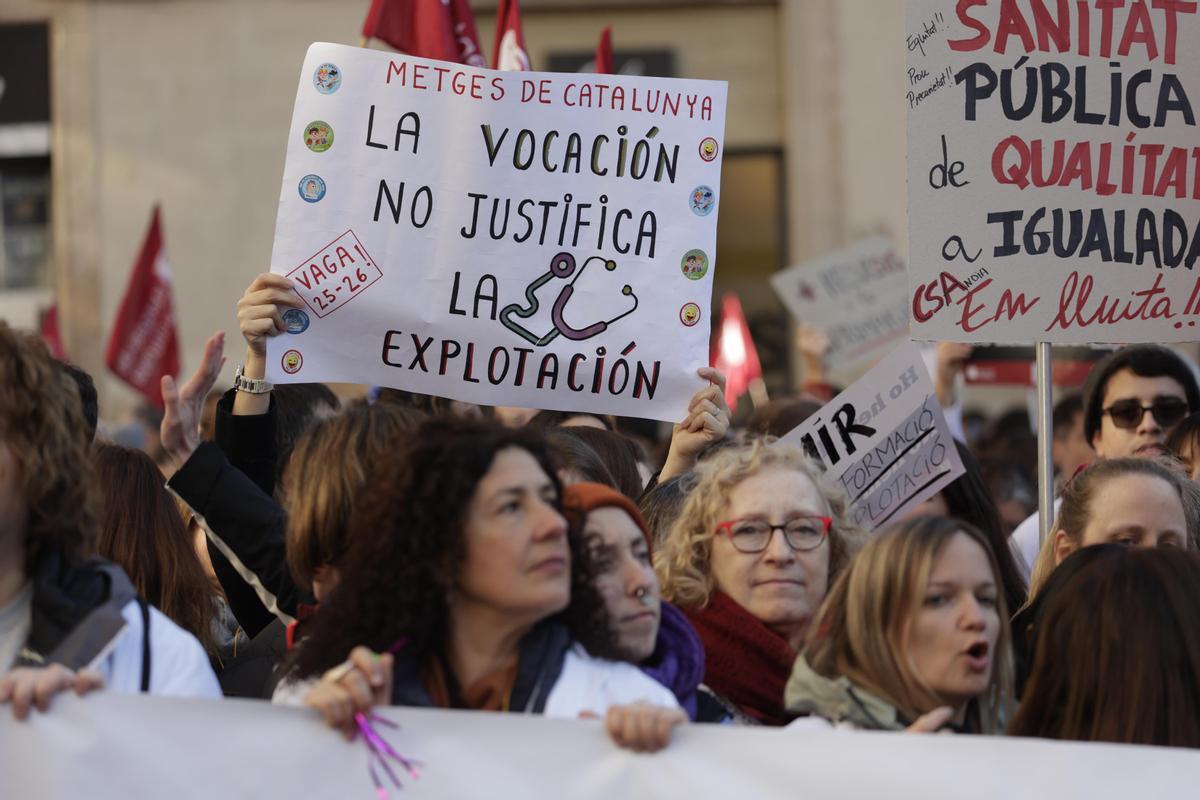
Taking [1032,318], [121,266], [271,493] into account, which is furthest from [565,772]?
[121,266]

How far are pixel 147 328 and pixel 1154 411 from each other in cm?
678

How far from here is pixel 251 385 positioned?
4.32 m

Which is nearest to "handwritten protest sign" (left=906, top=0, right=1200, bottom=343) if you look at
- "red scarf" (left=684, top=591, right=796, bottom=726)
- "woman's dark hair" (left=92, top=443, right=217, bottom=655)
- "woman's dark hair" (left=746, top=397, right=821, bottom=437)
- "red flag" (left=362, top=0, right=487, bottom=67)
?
"woman's dark hair" (left=746, top=397, right=821, bottom=437)

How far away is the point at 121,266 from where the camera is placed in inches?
653

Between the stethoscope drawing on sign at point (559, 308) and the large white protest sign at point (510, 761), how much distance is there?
5.96 feet

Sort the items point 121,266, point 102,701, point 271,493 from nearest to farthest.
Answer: point 102,701, point 271,493, point 121,266

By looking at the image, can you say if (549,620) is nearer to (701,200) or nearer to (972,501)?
(701,200)

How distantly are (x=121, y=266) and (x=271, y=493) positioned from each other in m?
12.8

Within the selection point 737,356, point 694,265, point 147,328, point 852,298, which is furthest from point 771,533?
point 737,356

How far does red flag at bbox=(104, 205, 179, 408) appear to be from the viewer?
10.5 m

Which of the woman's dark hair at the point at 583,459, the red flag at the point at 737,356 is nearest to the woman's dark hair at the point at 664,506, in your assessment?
the woman's dark hair at the point at 583,459

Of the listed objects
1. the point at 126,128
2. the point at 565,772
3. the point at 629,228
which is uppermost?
the point at 126,128

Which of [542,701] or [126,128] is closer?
[542,701]

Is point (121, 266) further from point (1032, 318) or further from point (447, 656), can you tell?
point (447, 656)
